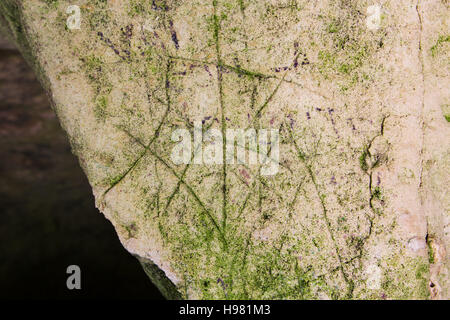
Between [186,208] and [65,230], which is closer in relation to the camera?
→ [186,208]

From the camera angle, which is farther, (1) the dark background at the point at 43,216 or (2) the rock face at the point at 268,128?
(1) the dark background at the point at 43,216

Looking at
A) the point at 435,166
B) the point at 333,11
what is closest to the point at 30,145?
the point at 333,11

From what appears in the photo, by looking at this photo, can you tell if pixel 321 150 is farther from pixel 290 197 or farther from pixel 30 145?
pixel 30 145

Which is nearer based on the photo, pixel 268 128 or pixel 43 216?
pixel 268 128

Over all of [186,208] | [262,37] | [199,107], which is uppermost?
[262,37]
